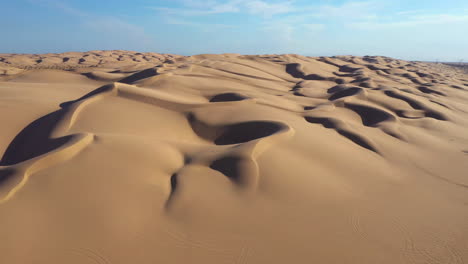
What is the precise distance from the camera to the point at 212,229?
2346 mm

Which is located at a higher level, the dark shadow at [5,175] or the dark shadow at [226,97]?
the dark shadow at [226,97]

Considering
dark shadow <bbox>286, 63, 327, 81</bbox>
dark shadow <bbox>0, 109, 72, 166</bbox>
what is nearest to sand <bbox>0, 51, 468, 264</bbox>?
dark shadow <bbox>0, 109, 72, 166</bbox>

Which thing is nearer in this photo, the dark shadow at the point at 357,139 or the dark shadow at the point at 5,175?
the dark shadow at the point at 5,175

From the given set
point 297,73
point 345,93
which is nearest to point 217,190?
point 345,93

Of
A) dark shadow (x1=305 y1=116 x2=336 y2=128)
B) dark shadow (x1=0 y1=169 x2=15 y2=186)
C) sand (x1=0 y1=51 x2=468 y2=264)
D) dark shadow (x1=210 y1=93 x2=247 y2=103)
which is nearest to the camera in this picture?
sand (x1=0 y1=51 x2=468 y2=264)

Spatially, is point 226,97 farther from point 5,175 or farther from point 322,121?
point 5,175

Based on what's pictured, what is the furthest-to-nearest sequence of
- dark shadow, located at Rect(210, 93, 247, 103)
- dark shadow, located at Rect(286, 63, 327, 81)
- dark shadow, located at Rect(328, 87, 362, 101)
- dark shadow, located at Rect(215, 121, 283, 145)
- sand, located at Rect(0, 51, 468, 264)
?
dark shadow, located at Rect(286, 63, 327, 81) < dark shadow, located at Rect(328, 87, 362, 101) < dark shadow, located at Rect(210, 93, 247, 103) < dark shadow, located at Rect(215, 121, 283, 145) < sand, located at Rect(0, 51, 468, 264)

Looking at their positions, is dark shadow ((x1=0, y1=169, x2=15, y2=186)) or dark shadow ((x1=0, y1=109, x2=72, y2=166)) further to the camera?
dark shadow ((x1=0, y1=109, x2=72, y2=166))

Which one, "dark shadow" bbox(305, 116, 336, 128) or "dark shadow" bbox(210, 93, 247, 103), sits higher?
"dark shadow" bbox(210, 93, 247, 103)

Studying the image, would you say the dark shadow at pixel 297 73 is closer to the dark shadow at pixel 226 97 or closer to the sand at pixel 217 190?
the dark shadow at pixel 226 97

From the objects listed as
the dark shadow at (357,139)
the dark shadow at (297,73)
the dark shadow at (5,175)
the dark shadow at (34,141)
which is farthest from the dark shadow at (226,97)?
the dark shadow at (297,73)

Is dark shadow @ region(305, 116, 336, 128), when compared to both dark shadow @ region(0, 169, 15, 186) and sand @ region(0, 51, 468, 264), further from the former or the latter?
dark shadow @ region(0, 169, 15, 186)

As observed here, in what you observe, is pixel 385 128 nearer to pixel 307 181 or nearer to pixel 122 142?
pixel 307 181

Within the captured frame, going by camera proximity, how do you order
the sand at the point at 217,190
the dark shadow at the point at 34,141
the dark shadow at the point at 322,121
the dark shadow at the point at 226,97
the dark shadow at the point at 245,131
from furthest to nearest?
the dark shadow at the point at 226,97, the dark shadow at the point at 322,121, the dark shadow at the point at 245,131, the dark shadow at the point at 34,141, the sand at the point at 217,190
